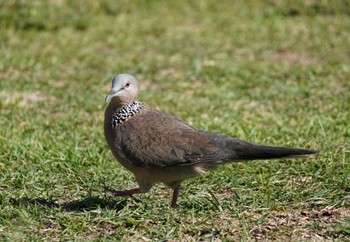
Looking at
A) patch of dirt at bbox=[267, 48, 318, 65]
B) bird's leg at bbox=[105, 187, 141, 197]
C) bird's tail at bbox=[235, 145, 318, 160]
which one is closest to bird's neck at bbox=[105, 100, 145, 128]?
bird's leg at bbox=[105, 187, 141, 197]

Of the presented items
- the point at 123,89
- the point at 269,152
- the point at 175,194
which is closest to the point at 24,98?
the point at 123,89

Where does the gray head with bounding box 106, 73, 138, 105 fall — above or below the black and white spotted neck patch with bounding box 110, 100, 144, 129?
above

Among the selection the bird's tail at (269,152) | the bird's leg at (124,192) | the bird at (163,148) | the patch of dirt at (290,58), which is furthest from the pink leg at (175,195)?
the patch of dirt at (290,58)

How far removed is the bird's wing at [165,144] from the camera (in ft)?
16.9

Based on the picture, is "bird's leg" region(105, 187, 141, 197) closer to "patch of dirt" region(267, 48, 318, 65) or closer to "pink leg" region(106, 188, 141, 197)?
"pink leg" region(106, 188, 141, 197)

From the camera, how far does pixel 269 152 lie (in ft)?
16.2

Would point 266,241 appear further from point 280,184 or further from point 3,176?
point 3,176

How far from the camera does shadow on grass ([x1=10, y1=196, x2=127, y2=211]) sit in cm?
537

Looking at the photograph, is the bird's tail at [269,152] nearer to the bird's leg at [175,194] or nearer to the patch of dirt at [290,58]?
the bird's leg at [175,194]

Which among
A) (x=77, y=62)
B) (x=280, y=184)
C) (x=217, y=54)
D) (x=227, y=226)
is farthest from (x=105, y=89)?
(x=227, y=226)

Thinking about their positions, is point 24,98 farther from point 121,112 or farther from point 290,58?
point 290,58

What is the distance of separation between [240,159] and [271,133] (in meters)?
2.04

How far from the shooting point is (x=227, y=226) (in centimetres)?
496

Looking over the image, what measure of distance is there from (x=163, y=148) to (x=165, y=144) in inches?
1.4
